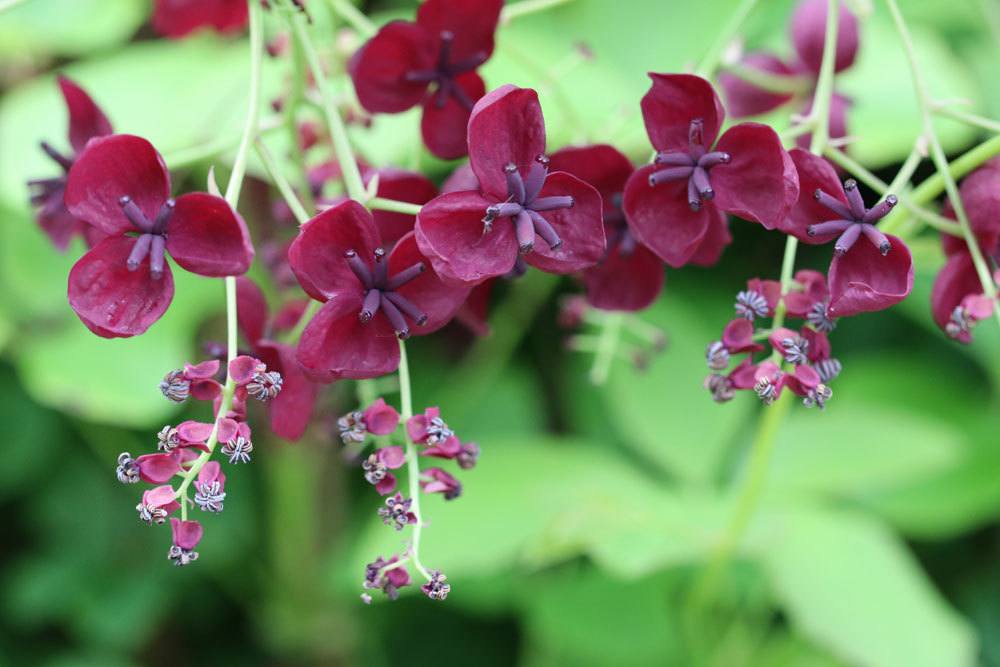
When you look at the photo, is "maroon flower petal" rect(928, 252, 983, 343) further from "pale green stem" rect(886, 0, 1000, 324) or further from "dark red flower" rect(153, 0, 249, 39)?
"dark red flower" rect(153, 0, 249, 39)

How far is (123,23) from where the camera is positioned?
1.18 m

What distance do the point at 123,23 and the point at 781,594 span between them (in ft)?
3.04

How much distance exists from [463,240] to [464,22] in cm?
16

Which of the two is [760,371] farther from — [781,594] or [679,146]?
[781,594]

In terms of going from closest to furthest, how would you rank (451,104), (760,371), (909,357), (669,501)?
(760,371) < (451,104) < (669,501) < (909,357)

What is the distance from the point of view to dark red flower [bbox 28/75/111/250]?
0.54 meters

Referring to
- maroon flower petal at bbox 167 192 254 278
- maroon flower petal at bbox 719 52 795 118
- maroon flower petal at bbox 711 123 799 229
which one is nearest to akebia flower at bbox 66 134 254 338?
maroon flower petal at bbox 167 192 254 278

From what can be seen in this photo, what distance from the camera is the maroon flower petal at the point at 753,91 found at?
742mm

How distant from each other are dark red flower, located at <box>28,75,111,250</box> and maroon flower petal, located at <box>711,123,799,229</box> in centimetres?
30

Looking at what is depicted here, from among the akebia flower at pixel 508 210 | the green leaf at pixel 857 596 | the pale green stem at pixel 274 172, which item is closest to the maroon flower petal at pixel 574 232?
the akebia flower at pixel 508 210

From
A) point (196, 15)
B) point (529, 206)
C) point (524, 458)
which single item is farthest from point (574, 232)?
point (524, 458)

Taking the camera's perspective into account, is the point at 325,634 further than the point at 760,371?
Yes

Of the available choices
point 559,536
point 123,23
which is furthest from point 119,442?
point 559,536

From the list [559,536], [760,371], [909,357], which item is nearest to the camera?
[760,371]
